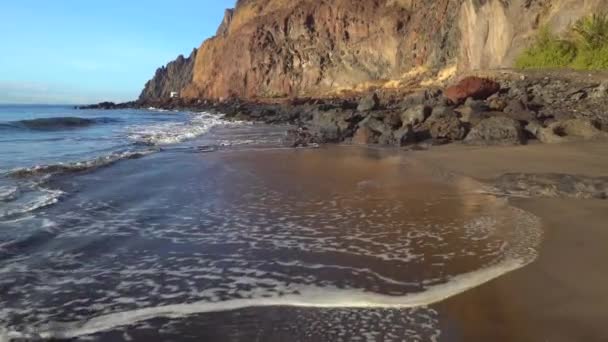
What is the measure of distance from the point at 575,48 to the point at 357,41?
1474 inches

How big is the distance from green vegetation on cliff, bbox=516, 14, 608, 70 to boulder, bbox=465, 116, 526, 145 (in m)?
6.74

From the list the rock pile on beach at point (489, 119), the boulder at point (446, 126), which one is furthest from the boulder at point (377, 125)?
the boulder at point (446, 126)

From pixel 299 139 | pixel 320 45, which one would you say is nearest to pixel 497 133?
pixel 299 139

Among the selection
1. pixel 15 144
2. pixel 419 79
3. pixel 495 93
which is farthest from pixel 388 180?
pixel 419 79

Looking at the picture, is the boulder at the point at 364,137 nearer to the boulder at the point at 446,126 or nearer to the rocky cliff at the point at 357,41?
the boulder at the point at 446,126

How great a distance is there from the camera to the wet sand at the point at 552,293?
315cm

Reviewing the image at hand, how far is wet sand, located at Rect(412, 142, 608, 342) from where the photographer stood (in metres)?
3.15

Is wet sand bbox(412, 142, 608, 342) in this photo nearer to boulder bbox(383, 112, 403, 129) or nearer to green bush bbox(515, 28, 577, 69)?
boulder bbox(383, 112, 403, 129)

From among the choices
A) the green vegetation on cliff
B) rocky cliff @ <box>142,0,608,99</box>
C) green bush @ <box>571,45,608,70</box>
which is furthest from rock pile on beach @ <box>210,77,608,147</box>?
rocky cliff @ <box>142,0,608,99</box>

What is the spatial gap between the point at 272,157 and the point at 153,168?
3.05 metres

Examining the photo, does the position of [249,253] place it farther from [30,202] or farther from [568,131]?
[568,131]

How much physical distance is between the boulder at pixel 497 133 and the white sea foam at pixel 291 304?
9.32m

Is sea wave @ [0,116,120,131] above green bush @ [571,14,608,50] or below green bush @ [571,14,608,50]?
below

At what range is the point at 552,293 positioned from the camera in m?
3.74
